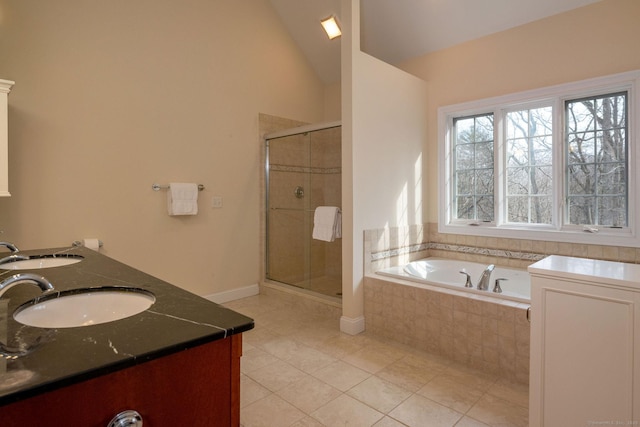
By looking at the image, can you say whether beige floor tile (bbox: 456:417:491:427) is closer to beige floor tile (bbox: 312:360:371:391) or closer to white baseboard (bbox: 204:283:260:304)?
beige floor tile (bbox: 312:360:371:391)

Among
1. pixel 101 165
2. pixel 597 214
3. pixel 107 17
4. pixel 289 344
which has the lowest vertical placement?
pixel 289 344

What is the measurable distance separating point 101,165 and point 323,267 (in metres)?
2.28

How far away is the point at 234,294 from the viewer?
3824 millimetres

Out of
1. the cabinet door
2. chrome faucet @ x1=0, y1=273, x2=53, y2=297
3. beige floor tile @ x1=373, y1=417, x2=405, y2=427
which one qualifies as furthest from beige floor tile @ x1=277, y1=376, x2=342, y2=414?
chrome faucet @ x1=0, y1=273, x2=53, y2=297

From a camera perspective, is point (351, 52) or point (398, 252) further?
point (398, 252)

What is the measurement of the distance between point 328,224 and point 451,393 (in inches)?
65.7

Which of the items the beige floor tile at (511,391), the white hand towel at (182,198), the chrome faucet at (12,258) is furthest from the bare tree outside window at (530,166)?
the chrome faucet at (12,258)

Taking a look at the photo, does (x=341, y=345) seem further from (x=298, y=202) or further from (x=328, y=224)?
(x=298, y=202)

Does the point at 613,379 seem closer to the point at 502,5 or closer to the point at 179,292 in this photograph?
the point at 179,292

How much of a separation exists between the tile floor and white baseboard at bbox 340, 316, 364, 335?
5 centimetres

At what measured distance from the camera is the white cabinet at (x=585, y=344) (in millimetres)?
1213

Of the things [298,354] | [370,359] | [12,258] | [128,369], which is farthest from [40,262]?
[370,359]

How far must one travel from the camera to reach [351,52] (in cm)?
282

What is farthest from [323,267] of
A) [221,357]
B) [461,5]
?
[221,357]
